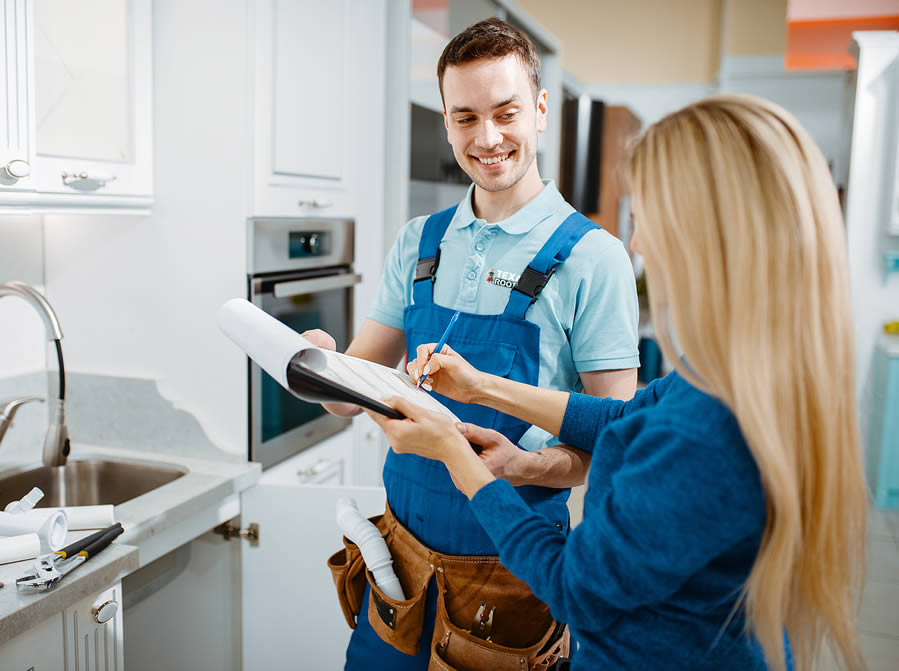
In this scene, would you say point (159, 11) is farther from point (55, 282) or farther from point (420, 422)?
point (420, 422)

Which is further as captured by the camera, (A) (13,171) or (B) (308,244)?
(B) (308,244)

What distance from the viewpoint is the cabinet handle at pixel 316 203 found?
1.90m

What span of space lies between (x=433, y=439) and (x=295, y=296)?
3.57 ft

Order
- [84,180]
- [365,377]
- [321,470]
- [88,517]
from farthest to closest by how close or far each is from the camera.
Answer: [321,470] < [84,180] < [88,517] < [365,377]

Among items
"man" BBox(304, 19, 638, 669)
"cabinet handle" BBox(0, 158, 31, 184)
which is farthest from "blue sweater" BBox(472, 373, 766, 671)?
"cabinet handle" BBox(0, 158, 31, 184)

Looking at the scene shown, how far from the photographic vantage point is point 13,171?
4.38ft

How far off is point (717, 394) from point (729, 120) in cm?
Answer: 28

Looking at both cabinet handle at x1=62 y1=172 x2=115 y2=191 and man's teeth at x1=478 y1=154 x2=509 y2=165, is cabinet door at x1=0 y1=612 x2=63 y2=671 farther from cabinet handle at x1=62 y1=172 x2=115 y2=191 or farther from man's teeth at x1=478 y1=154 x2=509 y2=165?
man's teeth at x1=478 y1=154 x2=509 y2=165

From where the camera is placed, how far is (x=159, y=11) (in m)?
1.74

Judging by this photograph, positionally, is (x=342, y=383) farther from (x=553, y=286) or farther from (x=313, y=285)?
(x=313, y=285)

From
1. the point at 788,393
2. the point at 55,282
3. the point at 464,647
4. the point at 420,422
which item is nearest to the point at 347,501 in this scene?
the point at 464,647

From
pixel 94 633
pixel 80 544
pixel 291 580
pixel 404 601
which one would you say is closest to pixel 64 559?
pixel 80 544

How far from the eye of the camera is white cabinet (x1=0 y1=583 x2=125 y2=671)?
3.76 ft

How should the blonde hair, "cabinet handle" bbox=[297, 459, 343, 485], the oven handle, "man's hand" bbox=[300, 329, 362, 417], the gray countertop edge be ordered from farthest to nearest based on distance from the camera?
"cabinet handle" bbox=[297, 459, 343, 485], the oven handle, "man's hand" bbox=[300, 329, 362, 417], the gray countertop edge, the blonde hair
